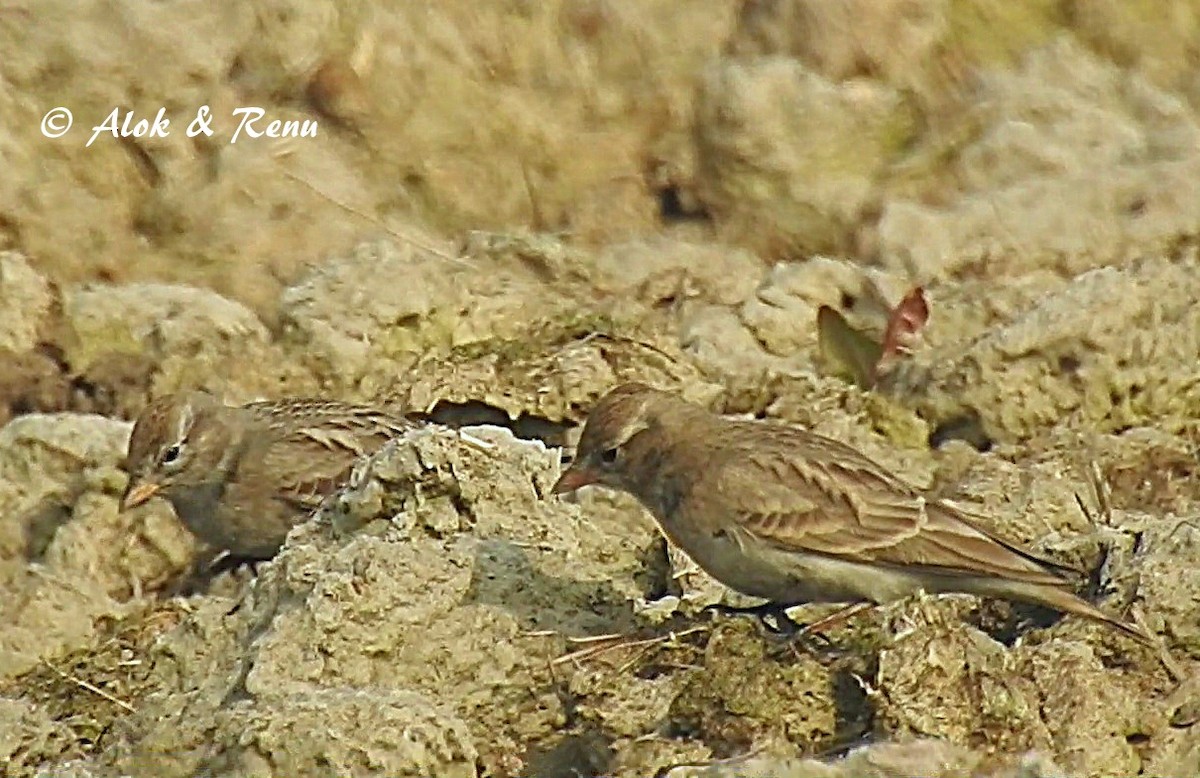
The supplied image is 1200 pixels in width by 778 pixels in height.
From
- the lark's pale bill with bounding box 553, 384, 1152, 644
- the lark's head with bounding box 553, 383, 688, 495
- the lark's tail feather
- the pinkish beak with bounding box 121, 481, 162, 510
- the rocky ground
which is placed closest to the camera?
the rocky ground

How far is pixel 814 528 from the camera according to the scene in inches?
307

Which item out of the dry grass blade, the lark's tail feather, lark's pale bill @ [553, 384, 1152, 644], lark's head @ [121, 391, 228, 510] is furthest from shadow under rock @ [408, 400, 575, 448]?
the lark's tail feather

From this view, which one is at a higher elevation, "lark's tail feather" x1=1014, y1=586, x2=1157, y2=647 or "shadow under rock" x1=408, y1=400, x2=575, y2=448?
"lark's tail feather" x1=1014, y1=586, x2=1157, y2=647

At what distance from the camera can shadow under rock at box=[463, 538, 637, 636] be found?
24.9 feet

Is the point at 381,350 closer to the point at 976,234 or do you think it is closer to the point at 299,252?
the point at 299,252

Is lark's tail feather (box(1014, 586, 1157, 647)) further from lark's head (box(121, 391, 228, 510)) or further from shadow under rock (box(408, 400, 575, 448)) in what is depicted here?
lark's head (box(121, 391, 228, 510))

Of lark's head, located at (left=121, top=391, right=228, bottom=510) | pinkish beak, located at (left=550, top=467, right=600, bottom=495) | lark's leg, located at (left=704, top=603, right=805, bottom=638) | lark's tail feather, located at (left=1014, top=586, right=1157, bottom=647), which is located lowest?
lark's head, located at (left=121, top=391, right=228, bottom=510)

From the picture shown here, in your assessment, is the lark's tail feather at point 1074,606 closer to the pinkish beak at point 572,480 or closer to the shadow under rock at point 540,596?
the shadow under rock at point 540,596

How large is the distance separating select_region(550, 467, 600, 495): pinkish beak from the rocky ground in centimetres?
13

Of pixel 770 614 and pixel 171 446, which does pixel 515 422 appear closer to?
pixel 171 446

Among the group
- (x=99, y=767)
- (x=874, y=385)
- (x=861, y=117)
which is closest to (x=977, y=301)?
(x=874, y=385)

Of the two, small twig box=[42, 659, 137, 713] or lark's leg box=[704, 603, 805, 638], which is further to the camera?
small twig box=[42, 659, 137, 713]

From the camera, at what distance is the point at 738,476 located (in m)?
7.89

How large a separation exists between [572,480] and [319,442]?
1.79 meters
